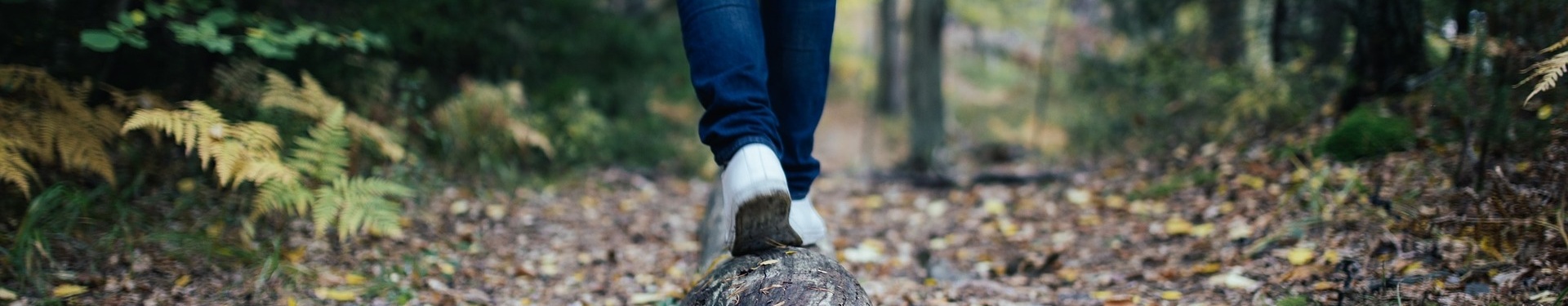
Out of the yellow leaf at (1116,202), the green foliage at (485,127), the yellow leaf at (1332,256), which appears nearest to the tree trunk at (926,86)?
the yellow leaf at (1116,202)

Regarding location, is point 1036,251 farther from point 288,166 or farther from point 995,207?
point 288,166

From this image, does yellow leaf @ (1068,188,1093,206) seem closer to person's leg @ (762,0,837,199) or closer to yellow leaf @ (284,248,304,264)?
person's leg @ (762,0,837,199)

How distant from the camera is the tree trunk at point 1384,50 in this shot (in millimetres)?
2979

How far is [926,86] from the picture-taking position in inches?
260

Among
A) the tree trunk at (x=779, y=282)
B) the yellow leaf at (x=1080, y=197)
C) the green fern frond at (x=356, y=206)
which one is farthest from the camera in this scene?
the yellow leaf at (x=1080, y=197)

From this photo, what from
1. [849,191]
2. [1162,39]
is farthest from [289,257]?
[1162,39]

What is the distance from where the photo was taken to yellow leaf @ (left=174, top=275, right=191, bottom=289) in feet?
6.85

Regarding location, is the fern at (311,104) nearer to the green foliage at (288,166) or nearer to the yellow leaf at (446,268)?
the green foliage at (288,166)

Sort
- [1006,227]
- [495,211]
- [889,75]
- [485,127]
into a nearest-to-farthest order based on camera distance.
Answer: [495,211] → [1006,227] → [485,127] → [889,75]

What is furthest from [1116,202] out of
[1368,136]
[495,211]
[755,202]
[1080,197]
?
[495,211]

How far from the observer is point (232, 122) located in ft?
7.82

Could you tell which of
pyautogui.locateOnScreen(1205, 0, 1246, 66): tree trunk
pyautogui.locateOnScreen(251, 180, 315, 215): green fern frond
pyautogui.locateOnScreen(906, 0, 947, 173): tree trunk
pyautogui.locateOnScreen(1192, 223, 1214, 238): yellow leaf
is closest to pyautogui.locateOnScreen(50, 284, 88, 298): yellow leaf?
pyautogui.locateOnScreen(251, 180, 315, 215): green fern frond

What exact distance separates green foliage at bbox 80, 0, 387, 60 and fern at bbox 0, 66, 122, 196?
0.53 ft

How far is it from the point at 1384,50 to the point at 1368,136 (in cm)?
63
